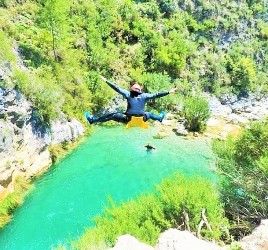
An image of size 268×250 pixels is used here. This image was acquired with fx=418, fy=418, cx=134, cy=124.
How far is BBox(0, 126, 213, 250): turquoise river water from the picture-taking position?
21.9 meters

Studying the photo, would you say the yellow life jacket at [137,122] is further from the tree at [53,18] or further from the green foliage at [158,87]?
the green foliage at [158,87]

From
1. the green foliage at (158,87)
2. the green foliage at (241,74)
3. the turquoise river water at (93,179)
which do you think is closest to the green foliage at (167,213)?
the turquoise river water at (93,179)

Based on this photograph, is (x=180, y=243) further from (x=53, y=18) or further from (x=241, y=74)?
(x=241, y=74)

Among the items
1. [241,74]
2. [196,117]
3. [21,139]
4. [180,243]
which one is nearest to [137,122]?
[180,243]

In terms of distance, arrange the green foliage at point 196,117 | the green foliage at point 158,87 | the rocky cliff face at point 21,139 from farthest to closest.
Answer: the green foliage at point 158,87 → the green foliage at point 196,117 → the rocky cliff face at point 21,139

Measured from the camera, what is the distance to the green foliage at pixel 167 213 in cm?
1797

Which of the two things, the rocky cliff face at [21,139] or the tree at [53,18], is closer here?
the rocky cliff face at [21,139]

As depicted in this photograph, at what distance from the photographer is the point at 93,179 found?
28.0 meters

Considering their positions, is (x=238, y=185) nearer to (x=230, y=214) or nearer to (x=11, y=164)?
(x=230, y=214)

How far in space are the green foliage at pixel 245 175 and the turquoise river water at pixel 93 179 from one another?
4377 millimetres

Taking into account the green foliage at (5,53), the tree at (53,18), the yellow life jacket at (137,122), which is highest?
the tree at (53,18)

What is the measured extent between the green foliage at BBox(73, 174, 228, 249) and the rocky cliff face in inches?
328

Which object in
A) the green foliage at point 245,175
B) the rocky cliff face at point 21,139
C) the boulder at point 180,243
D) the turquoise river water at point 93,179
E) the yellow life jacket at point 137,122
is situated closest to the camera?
the boulder at point 180,243

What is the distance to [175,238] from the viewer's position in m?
13.0
